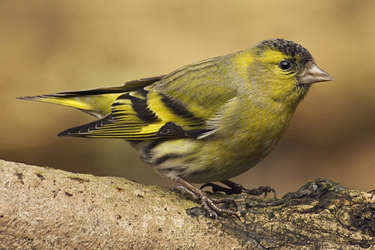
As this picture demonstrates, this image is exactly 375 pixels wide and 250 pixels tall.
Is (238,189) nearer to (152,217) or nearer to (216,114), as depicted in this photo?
(216,114)

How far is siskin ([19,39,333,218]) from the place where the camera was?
3.11 m

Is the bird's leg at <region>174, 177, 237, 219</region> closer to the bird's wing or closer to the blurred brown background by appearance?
the bird's wing

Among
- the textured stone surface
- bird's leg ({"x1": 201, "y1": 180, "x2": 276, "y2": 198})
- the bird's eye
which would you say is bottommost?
the textured stone surface

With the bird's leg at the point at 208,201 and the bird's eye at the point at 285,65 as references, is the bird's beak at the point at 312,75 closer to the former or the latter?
the bird's eye at the point at 285,65

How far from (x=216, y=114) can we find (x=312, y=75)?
70cm

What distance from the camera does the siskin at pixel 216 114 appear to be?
3.11 metres

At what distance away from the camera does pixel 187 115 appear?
3.30 m

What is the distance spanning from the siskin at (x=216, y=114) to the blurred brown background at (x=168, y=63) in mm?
2097

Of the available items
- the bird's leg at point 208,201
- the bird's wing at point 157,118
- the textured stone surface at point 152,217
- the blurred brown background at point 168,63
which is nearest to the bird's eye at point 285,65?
the bird's wing at point 157,118

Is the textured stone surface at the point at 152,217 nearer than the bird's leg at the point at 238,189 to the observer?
Yes

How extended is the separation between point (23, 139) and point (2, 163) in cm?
348

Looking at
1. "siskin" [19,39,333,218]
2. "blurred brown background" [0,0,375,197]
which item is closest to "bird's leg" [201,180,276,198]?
"siskin" [19,39,333,218]

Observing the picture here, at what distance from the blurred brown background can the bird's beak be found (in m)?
2.35

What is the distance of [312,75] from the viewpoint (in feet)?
10.6
